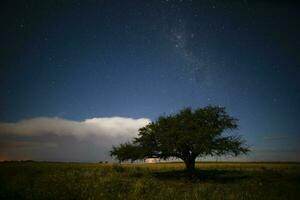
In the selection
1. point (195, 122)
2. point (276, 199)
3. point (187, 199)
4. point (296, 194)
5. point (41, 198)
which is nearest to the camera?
point (41, 198)

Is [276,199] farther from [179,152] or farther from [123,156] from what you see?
[123,156]

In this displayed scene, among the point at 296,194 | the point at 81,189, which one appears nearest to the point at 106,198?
the point at 81,189

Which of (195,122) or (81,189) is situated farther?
(195,122)

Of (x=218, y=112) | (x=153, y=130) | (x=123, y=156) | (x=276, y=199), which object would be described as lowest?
(x=276, y=199)

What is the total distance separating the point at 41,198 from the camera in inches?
480

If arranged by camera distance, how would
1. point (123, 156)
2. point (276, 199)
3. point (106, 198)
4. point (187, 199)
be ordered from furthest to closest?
point (123, 156) → point (276, 199) → point (187, 199) → point (106, 198)

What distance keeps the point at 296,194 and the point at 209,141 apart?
1359 centimetres

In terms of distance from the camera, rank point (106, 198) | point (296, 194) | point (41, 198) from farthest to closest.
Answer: point (296, 194) < point (106, 198) < point (41, 198)

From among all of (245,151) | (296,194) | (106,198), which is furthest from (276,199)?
(245,151)

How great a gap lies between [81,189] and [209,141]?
64.5 feet

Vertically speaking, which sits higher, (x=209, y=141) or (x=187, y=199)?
(x=209, y=141)

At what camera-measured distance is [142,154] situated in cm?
3419

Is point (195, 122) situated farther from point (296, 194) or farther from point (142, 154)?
point (296, 194)

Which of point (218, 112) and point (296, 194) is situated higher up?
point (218, 112)
